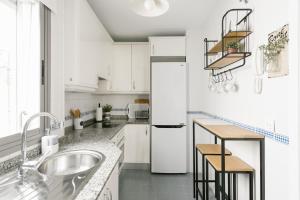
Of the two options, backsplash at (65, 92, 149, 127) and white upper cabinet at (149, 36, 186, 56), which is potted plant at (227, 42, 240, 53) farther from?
backsplash at (65, 92, 149, 127)

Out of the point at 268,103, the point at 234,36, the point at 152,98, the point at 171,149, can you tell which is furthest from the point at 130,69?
the point at 268,103

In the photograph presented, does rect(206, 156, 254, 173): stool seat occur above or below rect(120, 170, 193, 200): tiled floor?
Answer: above

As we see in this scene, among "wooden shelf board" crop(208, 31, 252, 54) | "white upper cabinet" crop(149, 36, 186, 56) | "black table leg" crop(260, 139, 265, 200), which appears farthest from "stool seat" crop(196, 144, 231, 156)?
"white upper cabinet" crop(149, 36, 186, 56)

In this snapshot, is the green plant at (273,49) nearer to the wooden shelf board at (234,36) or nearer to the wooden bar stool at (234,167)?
the wooden shelf board at (234,36)

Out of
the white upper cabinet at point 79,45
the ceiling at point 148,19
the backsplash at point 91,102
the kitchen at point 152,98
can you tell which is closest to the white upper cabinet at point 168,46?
the kitchen at point 152,98

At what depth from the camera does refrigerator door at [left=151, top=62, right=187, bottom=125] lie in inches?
139

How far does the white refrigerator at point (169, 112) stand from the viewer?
11.6 ft

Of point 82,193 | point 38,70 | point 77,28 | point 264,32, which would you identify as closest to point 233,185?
point 264,32

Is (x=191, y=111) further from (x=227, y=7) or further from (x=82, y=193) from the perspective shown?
(x=82, y=193)

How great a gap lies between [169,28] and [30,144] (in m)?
2.82

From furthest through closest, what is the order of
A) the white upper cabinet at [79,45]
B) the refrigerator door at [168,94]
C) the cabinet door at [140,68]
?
1. the cabinet door at [140,68]
2. the refrigerator door at [168,94]
3. the white upper cabinet at [79,45]

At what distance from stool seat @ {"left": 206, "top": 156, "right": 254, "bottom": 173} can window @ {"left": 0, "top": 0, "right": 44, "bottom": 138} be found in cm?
157

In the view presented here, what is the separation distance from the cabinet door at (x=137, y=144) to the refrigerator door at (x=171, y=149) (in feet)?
0.65

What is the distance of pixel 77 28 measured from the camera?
212 centimetres
